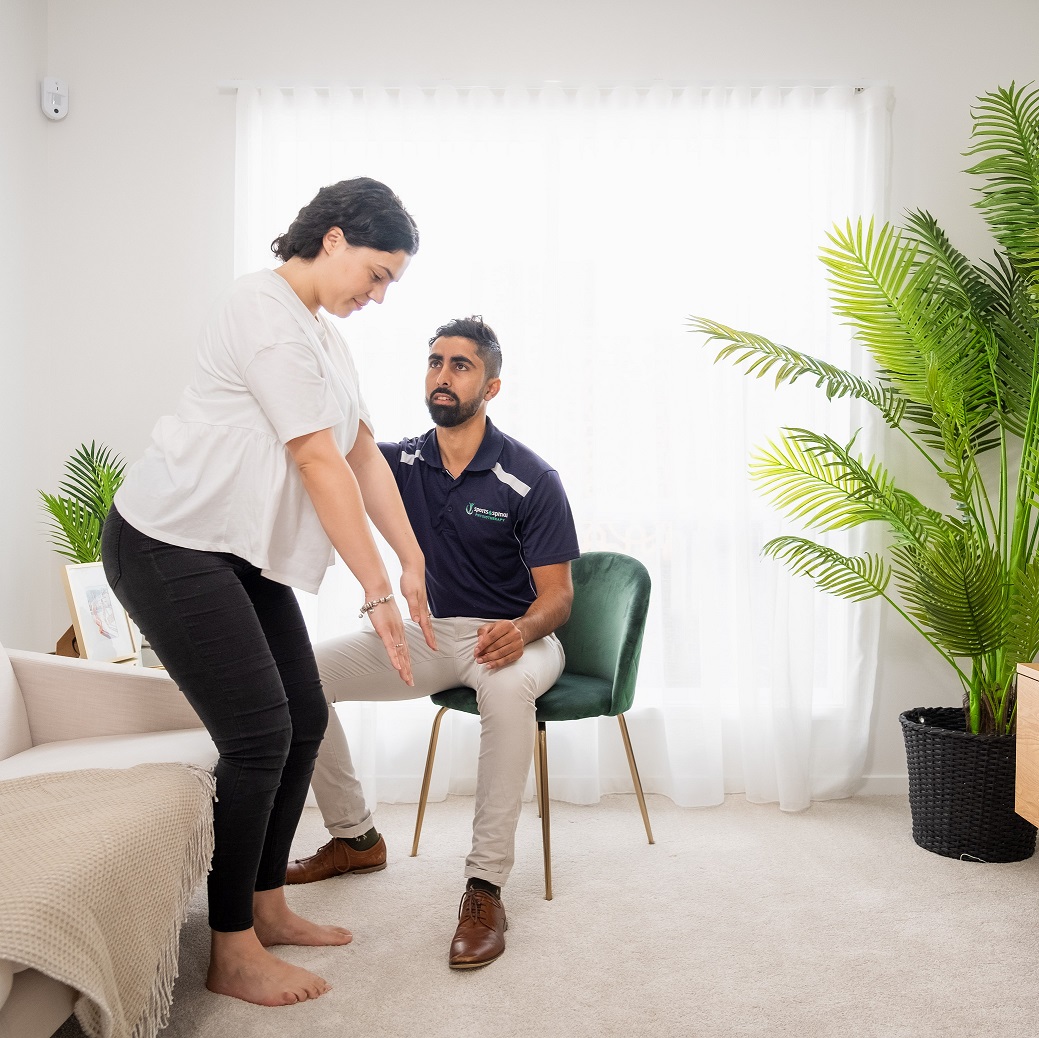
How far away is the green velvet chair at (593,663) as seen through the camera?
2.32 meters

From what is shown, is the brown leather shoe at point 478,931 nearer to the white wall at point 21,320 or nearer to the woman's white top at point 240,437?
the woman's white top at point 240,437

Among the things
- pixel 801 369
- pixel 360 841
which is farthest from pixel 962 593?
pixel 360 841

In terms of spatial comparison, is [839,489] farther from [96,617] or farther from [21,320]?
[21,320]

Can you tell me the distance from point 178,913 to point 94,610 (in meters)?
1.33

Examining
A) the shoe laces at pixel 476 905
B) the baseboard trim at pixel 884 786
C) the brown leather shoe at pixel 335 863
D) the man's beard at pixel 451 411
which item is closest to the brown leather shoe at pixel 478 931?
the shoe laces at pixel 476 905

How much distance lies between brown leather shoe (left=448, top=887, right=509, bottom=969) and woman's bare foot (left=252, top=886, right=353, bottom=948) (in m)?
0.24

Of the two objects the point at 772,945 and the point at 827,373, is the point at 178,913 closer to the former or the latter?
the point at 772,945

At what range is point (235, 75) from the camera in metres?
3.11

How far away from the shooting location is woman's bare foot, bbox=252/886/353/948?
1.90 m

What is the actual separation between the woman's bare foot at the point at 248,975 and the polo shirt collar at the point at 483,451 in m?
1.24

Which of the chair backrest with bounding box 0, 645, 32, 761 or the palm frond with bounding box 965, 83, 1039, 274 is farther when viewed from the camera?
the palm frond with bounding box 965, 83, 1039, 274

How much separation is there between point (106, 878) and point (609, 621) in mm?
1507

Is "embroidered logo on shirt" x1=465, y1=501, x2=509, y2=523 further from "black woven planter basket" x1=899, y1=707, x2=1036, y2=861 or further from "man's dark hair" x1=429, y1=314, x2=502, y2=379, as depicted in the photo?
"black woven planter basket" x1=899, y1=707, x2=1036, y2=861

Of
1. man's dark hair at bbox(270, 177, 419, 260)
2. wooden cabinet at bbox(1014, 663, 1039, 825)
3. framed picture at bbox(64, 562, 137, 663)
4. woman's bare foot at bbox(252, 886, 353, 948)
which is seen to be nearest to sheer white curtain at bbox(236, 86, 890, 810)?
framed picture at bbox(64, 562, 137, 663)
